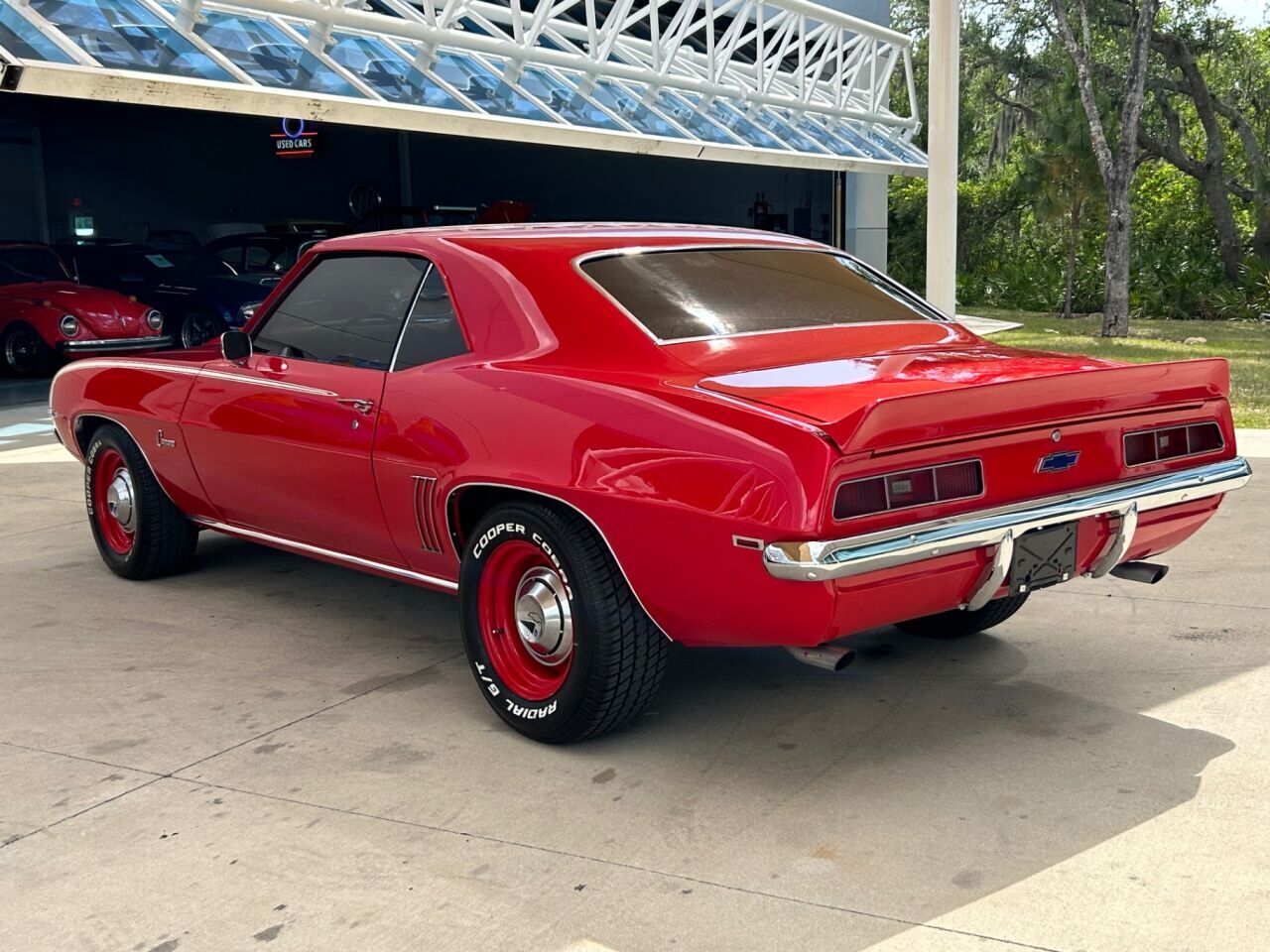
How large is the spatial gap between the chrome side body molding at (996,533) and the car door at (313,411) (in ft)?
5.84

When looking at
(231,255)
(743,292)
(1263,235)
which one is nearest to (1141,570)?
(743,292)

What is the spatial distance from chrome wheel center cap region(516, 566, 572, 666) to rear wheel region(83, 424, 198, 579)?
96.0 inches

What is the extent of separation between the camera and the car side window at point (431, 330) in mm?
4488

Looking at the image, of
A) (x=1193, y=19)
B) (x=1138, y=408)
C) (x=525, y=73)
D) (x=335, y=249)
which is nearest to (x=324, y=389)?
(x=335, y=249)

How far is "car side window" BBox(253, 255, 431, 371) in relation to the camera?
476 cm

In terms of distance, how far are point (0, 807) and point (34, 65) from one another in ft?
25.3

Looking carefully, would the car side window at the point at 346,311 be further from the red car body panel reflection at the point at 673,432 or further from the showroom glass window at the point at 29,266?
the showroom glass window at the point at 29,266

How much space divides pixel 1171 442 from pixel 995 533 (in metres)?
0.95

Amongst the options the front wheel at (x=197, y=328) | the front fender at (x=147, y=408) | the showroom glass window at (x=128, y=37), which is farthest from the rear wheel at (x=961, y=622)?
the front wheel at (x=197, y=328)

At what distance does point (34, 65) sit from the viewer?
9938mm

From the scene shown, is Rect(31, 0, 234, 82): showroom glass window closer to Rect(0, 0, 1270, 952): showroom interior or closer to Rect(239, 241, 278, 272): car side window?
Rect(239, 241, 278, 272): car side window

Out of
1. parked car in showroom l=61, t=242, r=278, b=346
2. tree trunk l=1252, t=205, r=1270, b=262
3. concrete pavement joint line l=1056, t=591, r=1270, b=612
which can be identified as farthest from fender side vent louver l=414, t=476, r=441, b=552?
tree trunk l=1252, t=205, r=1270, b=262

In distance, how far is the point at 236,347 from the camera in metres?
5.25

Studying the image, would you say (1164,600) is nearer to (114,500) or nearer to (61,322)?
(114,500)
